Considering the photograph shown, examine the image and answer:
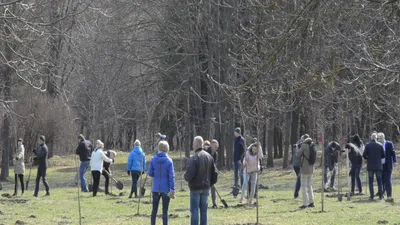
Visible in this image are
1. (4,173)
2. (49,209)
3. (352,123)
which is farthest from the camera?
(352,123)

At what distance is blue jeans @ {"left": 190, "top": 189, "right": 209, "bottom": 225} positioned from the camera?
15.0 meters

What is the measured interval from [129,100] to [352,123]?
55.6 feet

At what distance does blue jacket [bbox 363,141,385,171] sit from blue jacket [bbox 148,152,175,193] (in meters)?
8.76

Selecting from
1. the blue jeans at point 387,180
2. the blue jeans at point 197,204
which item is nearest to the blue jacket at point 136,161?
the blue jeans at point 387,180

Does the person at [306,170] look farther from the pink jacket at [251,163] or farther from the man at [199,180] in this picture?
the man at [199,180]

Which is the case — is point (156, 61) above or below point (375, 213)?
above

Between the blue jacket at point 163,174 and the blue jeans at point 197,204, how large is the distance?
0.88 m

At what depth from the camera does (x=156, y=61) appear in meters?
45.4

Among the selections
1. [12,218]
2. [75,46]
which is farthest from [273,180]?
[12,218]

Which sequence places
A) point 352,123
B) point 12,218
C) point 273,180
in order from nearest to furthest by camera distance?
point 12,218, point 273,180, point 352,123

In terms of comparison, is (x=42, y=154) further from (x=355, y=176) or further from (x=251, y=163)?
(x=355, y=176)

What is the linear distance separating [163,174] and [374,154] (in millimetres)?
8909

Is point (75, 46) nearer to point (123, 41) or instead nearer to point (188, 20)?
point (123, 41)

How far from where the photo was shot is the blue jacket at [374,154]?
2269 cm
